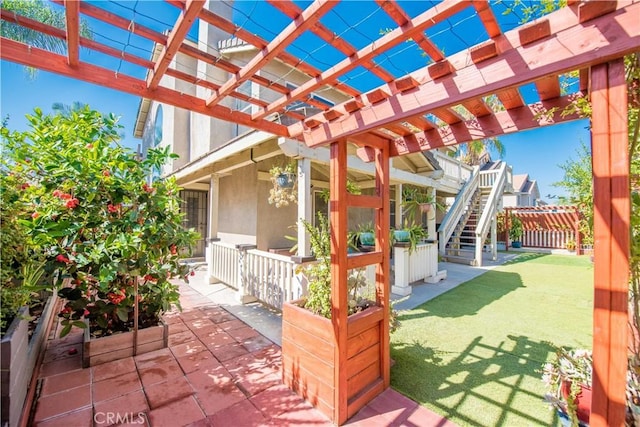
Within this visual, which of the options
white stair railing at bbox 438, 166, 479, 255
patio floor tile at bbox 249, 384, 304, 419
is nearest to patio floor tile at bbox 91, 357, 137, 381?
patio floor tile at bbox 249, 384, 304, 419

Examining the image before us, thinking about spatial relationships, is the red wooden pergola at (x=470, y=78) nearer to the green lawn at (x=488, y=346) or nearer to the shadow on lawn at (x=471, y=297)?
the green lawn at (x=488, y=346)

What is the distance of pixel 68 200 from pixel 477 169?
11.0m

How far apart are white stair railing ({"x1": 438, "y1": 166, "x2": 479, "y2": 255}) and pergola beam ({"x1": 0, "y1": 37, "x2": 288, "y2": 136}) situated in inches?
310

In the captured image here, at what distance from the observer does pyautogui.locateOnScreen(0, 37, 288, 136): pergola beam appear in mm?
1486

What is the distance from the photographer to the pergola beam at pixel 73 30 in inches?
48.1

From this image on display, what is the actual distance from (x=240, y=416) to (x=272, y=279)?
7.50 feet

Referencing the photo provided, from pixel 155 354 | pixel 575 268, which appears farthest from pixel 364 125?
pixel 575 268

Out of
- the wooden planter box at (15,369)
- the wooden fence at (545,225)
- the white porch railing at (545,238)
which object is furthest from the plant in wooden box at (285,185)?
the white porch railing at (545,238)

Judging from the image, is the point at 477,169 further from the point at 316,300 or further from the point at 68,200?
the point at 68,200

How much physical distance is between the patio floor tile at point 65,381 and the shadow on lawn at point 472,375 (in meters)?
2.91

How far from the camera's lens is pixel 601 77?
123 centimetres

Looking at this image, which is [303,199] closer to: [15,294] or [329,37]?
[329,37]

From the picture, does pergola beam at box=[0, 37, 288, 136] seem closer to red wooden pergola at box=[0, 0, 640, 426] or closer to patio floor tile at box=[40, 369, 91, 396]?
red wooden pergola at box=[0, 0, 640, 426]

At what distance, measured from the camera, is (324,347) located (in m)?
2.14
